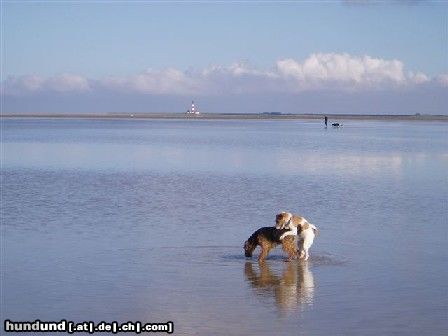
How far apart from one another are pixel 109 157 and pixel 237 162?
757 cm

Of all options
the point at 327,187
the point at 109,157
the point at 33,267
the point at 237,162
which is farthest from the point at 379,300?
the point at 109,157

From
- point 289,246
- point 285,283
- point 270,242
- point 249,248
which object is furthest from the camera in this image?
point 249,248

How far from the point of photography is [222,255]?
13430mm

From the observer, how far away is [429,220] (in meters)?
17.7

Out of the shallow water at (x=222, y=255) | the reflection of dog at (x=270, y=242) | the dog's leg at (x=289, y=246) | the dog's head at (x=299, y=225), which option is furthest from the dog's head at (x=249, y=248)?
the dog's head at (x=299, y=225)

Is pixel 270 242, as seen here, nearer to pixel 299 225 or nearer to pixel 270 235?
pixel 270 235

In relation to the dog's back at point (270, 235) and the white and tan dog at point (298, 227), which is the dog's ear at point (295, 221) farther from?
the dog's back at point (270, 235)

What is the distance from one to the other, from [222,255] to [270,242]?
0.91 meters

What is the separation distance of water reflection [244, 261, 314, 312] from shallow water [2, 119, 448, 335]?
0.08 ft

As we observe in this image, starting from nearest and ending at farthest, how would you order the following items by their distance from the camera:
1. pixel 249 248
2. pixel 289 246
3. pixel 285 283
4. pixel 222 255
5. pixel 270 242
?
pixel 285 283, pixel 289 246, pixel 270 242, pixel 249 248, pixel 222 255

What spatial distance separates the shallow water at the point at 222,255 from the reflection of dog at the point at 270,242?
22 cm

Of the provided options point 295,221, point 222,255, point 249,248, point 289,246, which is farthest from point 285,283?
point 222,255

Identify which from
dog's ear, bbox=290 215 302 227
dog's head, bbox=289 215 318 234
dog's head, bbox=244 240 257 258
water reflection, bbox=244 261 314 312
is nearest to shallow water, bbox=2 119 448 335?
water reflection, bbox=244 261 314 312

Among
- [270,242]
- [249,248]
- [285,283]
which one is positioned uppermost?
[270,242]
